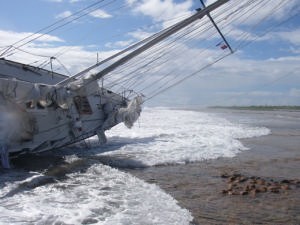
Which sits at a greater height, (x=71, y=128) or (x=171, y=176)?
(x=71, y=128)

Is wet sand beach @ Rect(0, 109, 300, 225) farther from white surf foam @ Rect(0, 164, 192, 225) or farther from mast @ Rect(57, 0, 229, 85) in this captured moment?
mast @ Rect(57, 0, 229, 85)

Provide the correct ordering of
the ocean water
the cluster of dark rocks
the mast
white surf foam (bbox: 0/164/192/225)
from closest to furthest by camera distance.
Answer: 1. white surf foam (bbox: 0/164/192/225)
2. the ocean water
3. the cluster of dark rocks
4. the mast

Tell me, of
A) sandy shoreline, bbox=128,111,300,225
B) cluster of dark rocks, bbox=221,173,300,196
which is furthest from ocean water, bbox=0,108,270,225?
cluster of dark rocks, bbox=221,173,300,196

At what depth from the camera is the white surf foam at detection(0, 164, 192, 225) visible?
7617mm

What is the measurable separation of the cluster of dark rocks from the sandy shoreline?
0.64 feet

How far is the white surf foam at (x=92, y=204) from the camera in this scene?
25.0ft

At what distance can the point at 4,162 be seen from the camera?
12.4 metres

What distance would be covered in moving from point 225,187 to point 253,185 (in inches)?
30.0

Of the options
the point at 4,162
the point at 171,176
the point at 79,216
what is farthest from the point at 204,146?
the point at 79,216

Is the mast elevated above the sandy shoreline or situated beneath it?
elevated above

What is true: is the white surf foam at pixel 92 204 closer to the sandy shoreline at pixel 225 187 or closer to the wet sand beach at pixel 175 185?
the wet sand beach at pixel 175 185

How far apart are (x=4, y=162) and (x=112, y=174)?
3.28 metres

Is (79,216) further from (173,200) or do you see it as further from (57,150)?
(57,150)

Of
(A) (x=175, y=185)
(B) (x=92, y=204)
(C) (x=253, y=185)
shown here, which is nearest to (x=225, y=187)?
(C) (x=253, y=185)
